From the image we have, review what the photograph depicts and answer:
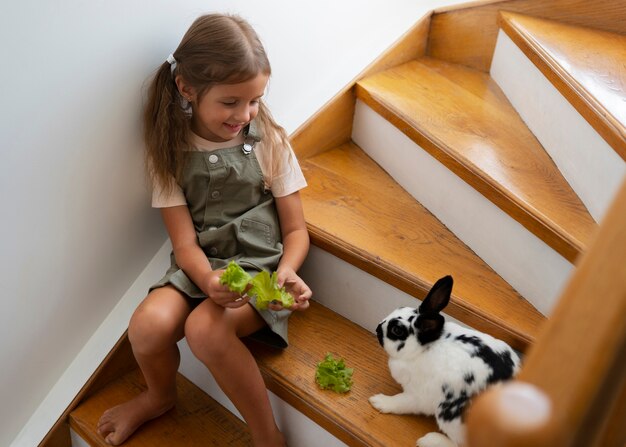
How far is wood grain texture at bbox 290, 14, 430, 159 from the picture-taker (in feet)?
5.90

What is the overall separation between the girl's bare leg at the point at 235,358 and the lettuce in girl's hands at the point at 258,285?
9cm

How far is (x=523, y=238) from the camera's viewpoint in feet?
4.51

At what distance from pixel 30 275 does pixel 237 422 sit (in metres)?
0.57

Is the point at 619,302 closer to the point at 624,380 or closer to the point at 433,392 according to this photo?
the point at 624,380

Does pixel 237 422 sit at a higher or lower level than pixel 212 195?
lower

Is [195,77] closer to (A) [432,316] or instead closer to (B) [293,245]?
(B) [293,245]

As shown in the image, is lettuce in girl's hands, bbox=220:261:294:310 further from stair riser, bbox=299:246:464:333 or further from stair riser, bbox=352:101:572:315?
stair riser, bbox=352:101:572:315

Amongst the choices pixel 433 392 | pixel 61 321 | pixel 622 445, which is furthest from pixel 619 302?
pixel 61 321

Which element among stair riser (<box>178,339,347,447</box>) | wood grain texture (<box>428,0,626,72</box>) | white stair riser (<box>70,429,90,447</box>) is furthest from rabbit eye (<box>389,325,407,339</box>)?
wood grain texture (<box>428,0,626,72</box>)

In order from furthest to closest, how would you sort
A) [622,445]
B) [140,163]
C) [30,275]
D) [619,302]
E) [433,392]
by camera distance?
1. [140,163]
2. [30,275]
3. [433,392]
4. [622,445]
5. [619,302]

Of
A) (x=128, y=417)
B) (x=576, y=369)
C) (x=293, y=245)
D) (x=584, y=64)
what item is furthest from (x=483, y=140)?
(x=576, y=369)

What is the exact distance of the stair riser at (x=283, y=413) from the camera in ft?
4.46

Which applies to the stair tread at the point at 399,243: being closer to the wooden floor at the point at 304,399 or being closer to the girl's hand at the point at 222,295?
the wooden floor at the point at 304,399

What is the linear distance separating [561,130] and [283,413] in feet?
3.00
